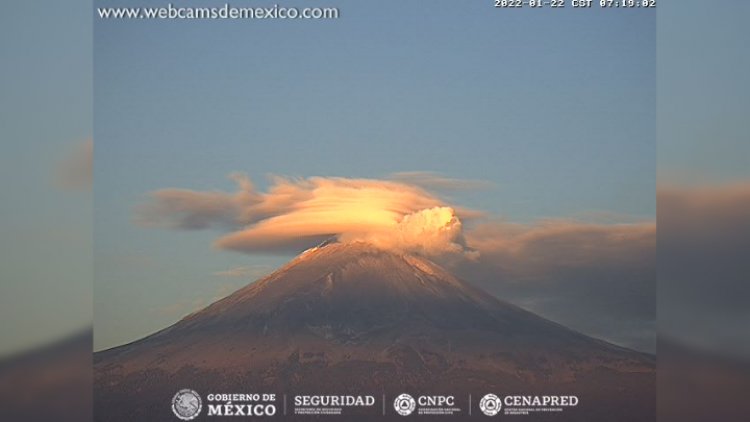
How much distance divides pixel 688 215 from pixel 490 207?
1051mm

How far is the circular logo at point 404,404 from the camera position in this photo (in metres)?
5.30

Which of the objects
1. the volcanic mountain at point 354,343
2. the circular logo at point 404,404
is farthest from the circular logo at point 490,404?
the circular logo at point 404,404

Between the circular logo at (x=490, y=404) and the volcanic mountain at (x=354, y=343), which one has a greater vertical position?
the volcanic mountain at (x=354, y=343)

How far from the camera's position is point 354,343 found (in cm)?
530

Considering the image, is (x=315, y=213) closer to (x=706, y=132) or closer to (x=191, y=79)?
(x=191, y=79)

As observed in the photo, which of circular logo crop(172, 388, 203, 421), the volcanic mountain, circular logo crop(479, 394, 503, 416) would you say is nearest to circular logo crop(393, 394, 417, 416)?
the volcanic mountain

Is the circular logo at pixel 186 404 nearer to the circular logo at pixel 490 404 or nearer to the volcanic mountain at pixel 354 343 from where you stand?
the volcanic mountain at pixel 354 343

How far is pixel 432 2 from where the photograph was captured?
5371 millimetres

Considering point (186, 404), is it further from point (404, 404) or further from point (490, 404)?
point (490, 404)

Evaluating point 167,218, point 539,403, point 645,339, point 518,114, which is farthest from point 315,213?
point 645,339

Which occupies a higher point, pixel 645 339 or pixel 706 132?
pixel 706 132

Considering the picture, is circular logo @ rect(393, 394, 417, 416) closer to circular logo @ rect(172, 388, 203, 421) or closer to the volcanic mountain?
the volcanic mountain

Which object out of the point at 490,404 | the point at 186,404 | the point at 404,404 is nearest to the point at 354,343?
the point at 404,404

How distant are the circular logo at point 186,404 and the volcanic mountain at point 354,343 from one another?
40mm
